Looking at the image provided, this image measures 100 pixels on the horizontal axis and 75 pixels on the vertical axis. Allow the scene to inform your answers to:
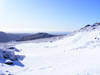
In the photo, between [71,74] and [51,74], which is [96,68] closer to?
[71,74]

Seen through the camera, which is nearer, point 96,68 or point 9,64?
point 96,68

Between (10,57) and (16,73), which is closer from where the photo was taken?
(16,73)

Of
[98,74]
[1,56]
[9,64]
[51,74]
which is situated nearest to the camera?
[98,74]

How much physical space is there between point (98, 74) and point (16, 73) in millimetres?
6408

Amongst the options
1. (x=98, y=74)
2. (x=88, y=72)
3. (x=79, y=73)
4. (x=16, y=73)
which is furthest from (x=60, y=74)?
(x=16, y=73)

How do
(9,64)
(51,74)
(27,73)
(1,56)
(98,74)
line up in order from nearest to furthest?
(98,74) < (51,74) < (27,73) < (9,64) < (1,56)

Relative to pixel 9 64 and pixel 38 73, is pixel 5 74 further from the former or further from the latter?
pixel 9 64

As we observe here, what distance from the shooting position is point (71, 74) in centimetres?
773

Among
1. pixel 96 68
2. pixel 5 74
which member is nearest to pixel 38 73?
pixel 5 74

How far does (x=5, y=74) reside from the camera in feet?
28.0

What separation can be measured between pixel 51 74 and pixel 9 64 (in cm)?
559

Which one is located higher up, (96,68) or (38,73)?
(96,68)

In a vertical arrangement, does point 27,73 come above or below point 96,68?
below

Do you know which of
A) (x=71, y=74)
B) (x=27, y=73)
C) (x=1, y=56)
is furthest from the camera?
(x=1, y=56)
